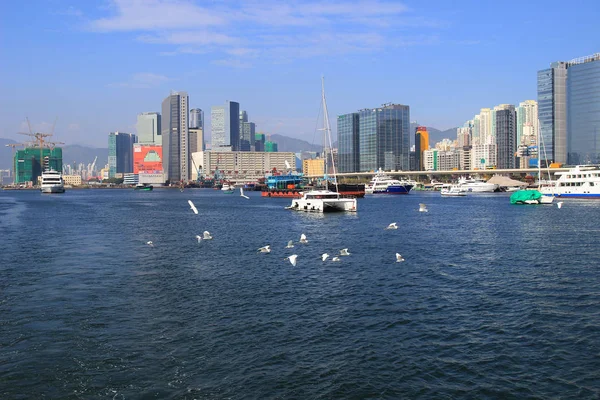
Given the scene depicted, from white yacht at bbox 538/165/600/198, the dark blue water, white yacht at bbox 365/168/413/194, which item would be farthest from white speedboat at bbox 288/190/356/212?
white yacht at bbox 365/168/413/194

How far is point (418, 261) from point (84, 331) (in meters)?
20.0

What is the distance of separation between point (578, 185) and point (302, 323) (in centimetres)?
10708

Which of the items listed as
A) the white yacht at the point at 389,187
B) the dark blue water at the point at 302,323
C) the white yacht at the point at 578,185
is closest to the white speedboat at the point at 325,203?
the dark blue water at the point at 302,323

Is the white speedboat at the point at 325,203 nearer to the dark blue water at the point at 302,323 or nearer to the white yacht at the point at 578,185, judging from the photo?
the dark blue water at the point at 302,323

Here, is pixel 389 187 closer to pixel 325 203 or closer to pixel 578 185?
pixel 578 185

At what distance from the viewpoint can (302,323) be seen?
19.5 meters

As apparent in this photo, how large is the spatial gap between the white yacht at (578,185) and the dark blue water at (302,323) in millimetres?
79484

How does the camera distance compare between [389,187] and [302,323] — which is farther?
[389,187]

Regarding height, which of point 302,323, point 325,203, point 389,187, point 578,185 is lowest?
point 302,323

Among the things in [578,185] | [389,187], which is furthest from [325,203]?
[389,187]

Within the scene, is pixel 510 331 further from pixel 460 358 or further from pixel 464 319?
pixel 460 358

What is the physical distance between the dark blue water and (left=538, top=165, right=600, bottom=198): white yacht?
261 ft

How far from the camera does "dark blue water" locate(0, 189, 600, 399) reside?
14.3 metres

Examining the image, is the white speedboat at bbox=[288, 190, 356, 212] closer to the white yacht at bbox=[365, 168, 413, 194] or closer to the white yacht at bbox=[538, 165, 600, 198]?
the white yacht at bbox=[538, 165, 600, 198]
